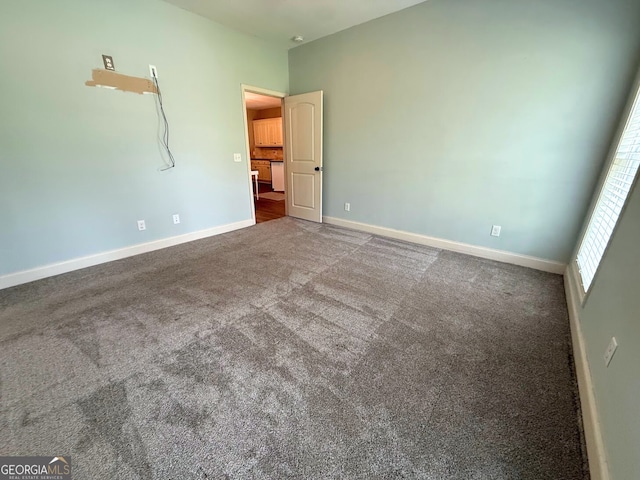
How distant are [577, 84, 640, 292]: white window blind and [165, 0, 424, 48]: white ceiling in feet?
7.79

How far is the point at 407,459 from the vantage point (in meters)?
1.09

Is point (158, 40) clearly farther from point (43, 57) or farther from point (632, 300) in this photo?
point (632, 300)

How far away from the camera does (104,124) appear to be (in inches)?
105

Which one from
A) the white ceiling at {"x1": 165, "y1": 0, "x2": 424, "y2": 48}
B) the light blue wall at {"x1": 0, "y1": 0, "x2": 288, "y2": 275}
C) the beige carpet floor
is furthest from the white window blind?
the light blue wall at {"x1": 0, "y1": 0, "x2": 288, "y2": 275}

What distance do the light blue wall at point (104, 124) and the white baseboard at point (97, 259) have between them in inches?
2.5

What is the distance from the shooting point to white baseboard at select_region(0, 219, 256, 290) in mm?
2430

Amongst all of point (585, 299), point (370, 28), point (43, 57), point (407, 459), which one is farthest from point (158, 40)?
point (585, 299)

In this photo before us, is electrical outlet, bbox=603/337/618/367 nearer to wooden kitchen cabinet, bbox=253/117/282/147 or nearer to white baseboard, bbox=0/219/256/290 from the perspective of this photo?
white baseboard, bbox=0/219/256/290

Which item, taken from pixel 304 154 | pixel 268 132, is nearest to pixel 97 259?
pixel 304 154

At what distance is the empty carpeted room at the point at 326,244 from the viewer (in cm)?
116

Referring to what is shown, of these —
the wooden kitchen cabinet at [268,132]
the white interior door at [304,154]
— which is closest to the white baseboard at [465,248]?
the white interior door at [304,154]

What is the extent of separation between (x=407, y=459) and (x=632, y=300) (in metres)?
1.21

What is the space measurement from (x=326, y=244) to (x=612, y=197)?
2.65 m

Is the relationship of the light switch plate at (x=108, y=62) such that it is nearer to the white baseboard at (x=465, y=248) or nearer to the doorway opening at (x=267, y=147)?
the white baseboard at (x=465, y=248)
